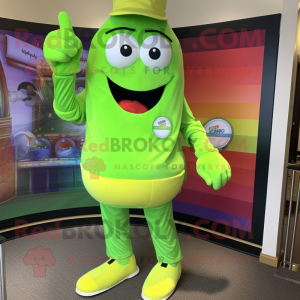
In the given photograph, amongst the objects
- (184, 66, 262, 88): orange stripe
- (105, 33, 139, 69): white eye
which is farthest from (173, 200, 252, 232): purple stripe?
(105, 33, 139, 69): white eye

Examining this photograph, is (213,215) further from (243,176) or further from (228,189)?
(243,176)

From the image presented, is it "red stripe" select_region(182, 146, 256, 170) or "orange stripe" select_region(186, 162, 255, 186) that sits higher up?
"red stripe" select_region(182, 146, 256, 170)

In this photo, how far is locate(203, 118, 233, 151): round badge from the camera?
8.25 feet

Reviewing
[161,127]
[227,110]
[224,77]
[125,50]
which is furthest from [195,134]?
[224,77]

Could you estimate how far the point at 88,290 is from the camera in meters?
1.92

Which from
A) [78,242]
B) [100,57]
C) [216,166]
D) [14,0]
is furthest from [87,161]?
[14,0]

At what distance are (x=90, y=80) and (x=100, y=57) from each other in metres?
0.14

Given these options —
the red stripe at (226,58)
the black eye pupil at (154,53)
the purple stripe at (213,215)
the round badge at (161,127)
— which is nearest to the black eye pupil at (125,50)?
the black eye pupil at (154,53)

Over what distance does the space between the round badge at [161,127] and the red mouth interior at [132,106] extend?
0.40 ft

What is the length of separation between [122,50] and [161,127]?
0.48m

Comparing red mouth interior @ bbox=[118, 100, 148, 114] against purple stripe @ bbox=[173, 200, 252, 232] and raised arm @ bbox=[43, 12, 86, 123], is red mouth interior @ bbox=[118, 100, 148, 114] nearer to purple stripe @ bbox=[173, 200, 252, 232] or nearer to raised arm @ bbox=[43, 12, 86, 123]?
raised arm @ bbox=[43, 12, 86, 123]

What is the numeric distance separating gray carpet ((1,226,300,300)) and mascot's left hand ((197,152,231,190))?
0.90m

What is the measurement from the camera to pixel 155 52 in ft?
5.21

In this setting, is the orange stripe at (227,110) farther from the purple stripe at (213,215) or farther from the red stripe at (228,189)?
the purple stripe at (213,215)
